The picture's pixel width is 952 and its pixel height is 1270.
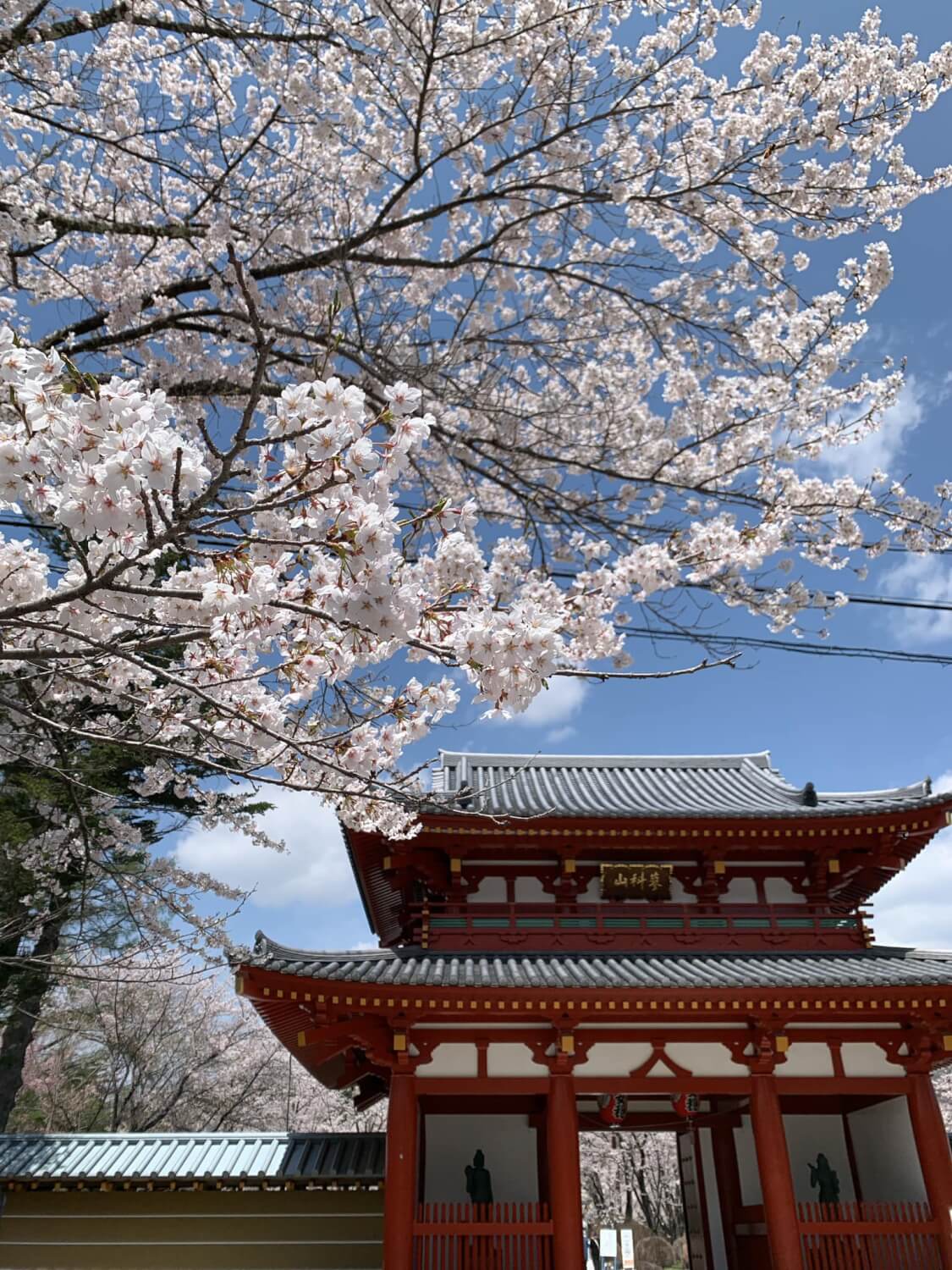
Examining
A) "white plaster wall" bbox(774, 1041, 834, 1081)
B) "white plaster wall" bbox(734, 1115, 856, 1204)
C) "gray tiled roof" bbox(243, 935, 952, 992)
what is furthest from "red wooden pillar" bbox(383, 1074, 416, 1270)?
"white plaster wall" bbox(734, 1115, 856, 1204)

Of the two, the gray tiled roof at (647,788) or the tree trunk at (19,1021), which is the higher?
the gray tiled roof at (647,788)

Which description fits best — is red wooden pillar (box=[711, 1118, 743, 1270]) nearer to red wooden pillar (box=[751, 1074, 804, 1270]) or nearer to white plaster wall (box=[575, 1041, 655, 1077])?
red wooden pillar (box=[751, 1074, 804, 1270])

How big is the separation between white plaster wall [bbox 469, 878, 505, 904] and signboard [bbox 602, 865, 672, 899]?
1.26m

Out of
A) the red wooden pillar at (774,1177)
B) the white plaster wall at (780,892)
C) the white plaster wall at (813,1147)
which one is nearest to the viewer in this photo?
the red wooden pillar at (774,1177)

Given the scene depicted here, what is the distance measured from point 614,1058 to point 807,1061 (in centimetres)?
209

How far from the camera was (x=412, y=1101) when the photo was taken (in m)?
8.20

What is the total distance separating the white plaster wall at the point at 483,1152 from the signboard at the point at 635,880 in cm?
276

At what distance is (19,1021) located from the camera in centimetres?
1227

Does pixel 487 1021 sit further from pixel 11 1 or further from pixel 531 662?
pixel 11 1

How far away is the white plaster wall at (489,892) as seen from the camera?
33.6 ft

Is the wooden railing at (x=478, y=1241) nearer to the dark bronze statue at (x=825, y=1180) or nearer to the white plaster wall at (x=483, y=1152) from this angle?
the white plaster wall at (x=483, y=1152)

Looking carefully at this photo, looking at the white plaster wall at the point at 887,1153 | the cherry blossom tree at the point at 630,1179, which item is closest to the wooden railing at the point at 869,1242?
the white plaster wall at the point at 887,1153

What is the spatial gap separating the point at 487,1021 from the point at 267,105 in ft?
27.3

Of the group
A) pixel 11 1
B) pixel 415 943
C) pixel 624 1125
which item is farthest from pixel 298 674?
pixel 624 1125
